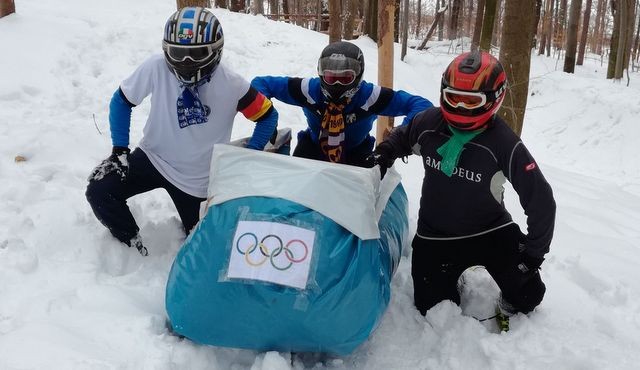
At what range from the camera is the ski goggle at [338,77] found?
9.95 feet

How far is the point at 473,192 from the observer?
2559 mm

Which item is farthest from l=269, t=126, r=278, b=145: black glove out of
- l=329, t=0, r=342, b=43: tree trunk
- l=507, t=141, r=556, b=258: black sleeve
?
l=329, t=0, r=342, b=43: tree trunk

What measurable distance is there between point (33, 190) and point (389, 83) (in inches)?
119

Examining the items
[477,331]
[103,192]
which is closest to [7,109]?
[103,192]

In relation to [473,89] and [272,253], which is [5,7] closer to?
[272,253]

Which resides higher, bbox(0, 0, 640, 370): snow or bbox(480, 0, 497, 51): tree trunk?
bbox(480, 0, 497, 51): tree trunk

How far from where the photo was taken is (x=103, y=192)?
290cm

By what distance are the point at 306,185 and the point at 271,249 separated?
13.4 inches

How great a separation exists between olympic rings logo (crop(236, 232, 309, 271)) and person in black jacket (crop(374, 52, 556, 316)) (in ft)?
2.90

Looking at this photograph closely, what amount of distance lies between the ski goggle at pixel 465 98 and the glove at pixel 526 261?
0.72 m

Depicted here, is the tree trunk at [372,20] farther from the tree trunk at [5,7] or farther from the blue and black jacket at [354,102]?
the blue and black jacket at [354,102]

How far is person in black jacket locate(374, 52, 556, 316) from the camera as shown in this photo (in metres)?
2.34

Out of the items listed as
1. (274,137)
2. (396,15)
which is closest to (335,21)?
(274,137)

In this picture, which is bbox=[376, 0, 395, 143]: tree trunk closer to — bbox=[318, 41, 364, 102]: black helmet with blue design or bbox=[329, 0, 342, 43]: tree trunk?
bbox=[318, 41, 364, 102]: black helmet with blue design
